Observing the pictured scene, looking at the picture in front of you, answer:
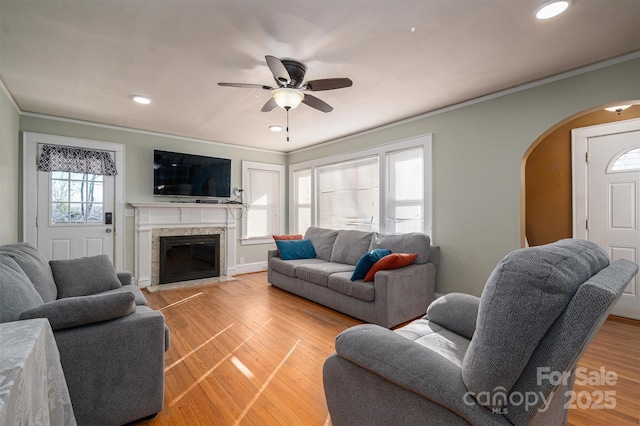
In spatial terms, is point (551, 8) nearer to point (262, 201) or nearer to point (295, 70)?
point (295, 70)

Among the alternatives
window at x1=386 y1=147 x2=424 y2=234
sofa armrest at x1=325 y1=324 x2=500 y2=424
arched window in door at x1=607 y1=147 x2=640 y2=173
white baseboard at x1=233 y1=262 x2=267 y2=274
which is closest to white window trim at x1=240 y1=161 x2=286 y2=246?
white baseboard at x1=233 y1=262 x2=267 y2=274

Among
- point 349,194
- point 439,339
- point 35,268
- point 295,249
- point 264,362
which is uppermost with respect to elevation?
point 349,194

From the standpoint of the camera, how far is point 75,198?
169 inches

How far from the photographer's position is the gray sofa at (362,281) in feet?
10.1

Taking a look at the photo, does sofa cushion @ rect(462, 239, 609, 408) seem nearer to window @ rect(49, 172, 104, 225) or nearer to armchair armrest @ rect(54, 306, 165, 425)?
armchair armrest @ rect(54, 306, 165, 425)

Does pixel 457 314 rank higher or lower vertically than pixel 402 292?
higher

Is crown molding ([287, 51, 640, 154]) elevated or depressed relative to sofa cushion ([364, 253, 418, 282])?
elevated

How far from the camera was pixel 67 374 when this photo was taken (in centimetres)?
148

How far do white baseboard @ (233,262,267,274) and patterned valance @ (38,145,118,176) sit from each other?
2.61 meters

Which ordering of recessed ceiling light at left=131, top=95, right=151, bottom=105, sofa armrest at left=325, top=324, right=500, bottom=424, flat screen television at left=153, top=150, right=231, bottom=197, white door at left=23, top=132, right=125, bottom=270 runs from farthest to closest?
1. flat screen television at left=153, top=150, right=231, bottom=197
2. white door at left=23, top=132, right=125, bottom=270
3. recessed ceiling light at left=131, top=95, right=151, bottom=105
4. sofa armrest at left=325, top=324, right=500, bottom=424

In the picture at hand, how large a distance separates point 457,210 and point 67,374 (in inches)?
147

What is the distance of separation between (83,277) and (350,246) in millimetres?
3047

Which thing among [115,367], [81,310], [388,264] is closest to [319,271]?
[388,264]

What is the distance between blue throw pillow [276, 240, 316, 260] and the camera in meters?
4.68
